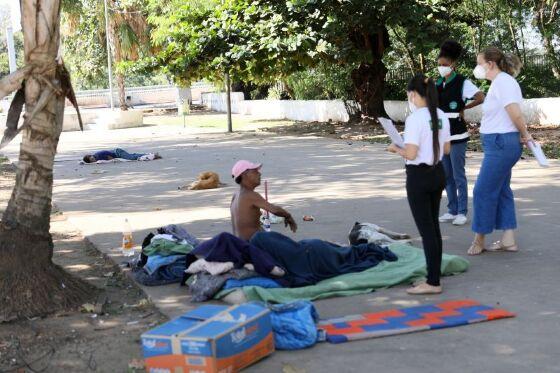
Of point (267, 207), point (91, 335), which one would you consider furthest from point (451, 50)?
point (91, 335)

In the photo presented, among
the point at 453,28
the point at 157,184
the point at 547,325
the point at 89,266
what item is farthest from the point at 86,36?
the point at 547,325

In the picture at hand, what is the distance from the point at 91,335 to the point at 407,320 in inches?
89.5

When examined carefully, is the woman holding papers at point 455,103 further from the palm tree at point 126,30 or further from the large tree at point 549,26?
the palm tree at point 126,30

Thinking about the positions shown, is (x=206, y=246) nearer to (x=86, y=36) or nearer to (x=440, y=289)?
(x=440, y=289)

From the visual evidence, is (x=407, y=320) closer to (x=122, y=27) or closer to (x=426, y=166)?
(x=426, y=166)

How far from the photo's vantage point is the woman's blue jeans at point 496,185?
6965 millimetres

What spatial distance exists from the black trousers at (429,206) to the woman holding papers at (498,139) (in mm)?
1267

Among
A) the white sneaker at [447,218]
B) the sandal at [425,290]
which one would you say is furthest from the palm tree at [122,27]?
the sandal at [425,290]

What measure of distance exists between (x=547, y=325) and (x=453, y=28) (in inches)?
771

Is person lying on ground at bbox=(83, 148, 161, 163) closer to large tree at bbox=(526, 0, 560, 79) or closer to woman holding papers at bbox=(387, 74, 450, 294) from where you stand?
large tree at bbox=(526, 0, 560, 79)

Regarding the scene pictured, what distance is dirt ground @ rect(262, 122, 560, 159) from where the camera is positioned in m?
16.7

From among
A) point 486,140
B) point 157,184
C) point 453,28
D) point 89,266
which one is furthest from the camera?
point 453,28

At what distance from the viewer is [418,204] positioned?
19.5 feet

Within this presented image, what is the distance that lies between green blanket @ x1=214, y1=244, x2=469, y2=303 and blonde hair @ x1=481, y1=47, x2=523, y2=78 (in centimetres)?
180
